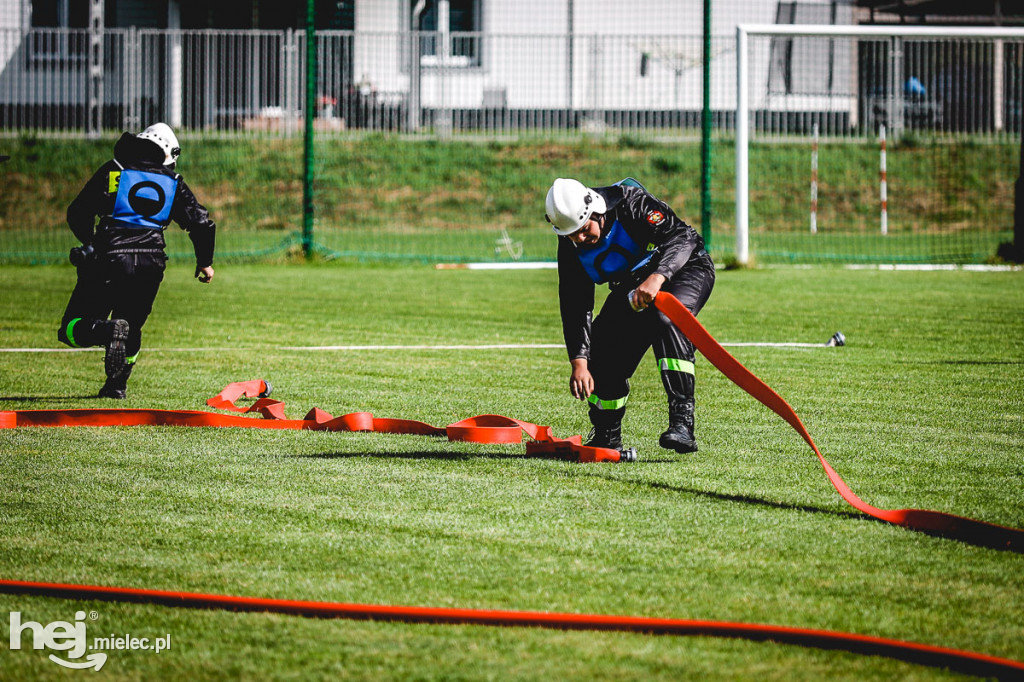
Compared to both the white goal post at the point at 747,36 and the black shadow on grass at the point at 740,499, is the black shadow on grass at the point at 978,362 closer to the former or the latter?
the black shadow on grass at the point at 740,499

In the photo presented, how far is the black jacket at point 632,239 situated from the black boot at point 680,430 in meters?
0.52

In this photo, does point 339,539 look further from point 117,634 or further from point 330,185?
point 330,185

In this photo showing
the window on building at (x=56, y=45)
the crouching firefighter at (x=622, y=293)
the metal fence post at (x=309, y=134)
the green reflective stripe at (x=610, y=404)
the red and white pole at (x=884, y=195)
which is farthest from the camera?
the window on building at (x=56, y=45)

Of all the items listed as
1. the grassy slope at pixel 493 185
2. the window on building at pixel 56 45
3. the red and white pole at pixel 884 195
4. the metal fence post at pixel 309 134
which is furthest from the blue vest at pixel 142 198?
the red and white pole at pixel 884 195

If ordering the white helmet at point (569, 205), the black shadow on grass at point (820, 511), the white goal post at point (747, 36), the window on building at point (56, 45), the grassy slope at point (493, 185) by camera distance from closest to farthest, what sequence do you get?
1. the black shadow on grass at point (820, 511)
2. the white helmet at point (569, 205)
3. the white goal post at point (747, 36)
4. the grassy slope at point (493, 185)
5. the window on building at point (56, 45)

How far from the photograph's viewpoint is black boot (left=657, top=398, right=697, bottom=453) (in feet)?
19.2

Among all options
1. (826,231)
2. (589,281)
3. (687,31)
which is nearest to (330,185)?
(687,31)

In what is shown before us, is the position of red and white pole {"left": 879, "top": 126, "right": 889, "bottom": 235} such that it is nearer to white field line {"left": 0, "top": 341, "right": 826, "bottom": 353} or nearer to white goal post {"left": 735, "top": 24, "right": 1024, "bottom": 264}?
white goal post {"left": 735, "top": 24, "right": 1024, "bottom": 264}

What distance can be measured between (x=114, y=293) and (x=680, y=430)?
4.13m

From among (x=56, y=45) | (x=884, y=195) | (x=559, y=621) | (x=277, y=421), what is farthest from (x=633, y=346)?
(x=56, y=45)

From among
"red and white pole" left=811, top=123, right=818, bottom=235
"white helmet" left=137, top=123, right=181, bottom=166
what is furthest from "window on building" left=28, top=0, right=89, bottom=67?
"white helmet" left=137, top=123, right=181, bottom=166

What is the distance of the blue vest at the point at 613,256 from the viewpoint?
19.5 ft

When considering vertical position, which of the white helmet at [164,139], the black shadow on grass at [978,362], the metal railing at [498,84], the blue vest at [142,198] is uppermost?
the metal railing at [498,84]

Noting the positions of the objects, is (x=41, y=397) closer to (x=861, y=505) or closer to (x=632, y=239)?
(x=632, y=239)
